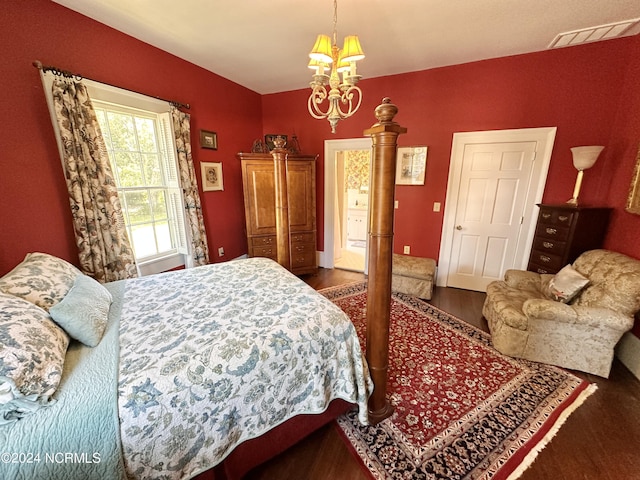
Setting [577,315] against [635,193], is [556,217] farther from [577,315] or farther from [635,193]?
[577,315]

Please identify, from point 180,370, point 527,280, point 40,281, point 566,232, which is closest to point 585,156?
point 566,232

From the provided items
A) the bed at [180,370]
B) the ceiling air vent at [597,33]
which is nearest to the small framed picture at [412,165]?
the ceiling air vent at [597,33]

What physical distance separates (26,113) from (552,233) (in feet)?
15.0

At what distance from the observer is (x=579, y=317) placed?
1.83 m

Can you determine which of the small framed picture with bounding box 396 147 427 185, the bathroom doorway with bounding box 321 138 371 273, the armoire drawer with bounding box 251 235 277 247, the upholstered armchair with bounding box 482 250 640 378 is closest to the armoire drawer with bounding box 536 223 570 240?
the upholstered armchair with bounding box 482 250 640 378

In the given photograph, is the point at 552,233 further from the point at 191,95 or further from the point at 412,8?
the point at 191,95

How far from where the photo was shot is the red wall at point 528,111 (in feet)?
7.71

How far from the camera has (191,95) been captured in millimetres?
2980

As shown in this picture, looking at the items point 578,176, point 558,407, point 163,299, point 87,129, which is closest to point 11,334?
point 163,299

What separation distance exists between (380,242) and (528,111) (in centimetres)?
284

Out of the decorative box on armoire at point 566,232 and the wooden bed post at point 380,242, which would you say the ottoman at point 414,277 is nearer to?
the decorative box on armoire at point 566,232

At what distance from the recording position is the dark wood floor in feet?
4.23

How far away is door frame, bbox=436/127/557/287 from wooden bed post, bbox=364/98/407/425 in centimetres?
240

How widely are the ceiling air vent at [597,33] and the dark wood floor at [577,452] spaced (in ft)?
9.48
